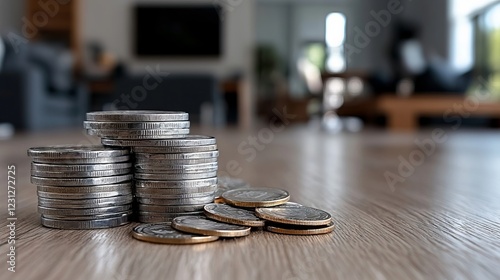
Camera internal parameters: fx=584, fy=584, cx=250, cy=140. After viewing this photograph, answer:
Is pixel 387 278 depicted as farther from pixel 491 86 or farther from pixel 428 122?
pixel 491 86

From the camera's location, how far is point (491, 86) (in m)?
8.37

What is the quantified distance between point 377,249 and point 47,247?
12.9 inches

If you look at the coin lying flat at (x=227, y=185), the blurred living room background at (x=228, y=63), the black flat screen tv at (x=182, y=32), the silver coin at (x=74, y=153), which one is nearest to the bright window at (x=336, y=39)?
the blurred living room background at (x=228, y=63)

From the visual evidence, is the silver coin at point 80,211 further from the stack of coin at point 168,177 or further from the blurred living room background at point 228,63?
the blurred living room background at point 228,63

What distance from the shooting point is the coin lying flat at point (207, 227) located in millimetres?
596

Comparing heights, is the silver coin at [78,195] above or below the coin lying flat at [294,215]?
above

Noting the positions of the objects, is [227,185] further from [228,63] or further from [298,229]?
[228,63]

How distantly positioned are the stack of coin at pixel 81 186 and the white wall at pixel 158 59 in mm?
7085

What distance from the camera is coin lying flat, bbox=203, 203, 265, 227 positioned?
64cm

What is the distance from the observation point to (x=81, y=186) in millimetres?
667

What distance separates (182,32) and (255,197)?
23.8ft

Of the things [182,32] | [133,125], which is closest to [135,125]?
[133,125]

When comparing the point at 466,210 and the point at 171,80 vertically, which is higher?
the point at 171,80

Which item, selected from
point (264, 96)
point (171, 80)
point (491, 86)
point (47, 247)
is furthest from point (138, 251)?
point (264, 96)
